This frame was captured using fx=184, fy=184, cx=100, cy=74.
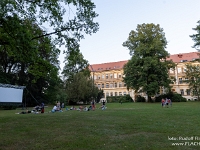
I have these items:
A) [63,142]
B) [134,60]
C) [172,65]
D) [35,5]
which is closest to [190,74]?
[172,65]

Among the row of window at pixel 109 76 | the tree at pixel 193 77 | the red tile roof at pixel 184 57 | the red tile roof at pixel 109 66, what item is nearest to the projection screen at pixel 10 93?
the tree at pixel 193 77

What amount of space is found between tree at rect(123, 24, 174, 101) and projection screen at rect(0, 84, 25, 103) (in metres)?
28.8

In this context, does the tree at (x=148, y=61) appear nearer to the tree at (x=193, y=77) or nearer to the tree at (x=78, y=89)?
the tree at (x=193, y=77)

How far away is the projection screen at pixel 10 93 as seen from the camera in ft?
68.0

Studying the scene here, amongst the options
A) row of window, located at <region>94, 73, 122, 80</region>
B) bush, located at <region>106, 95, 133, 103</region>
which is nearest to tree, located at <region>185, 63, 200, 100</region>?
bush, located at <region>106, 95, 133, 103</region>

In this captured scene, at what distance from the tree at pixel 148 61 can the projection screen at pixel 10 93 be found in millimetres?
28835

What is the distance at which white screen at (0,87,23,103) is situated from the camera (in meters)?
20.7

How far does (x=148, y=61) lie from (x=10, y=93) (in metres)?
31.5

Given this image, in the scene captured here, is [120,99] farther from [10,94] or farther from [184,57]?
[10,94]

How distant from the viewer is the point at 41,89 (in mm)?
43219

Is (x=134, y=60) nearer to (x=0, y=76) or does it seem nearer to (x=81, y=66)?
(x=81, y=66)

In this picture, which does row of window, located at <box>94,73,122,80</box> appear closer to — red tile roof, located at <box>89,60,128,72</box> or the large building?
the large building

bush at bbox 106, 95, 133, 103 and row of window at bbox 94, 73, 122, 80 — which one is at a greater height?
row of window at bbox 94, 73, 122, 80

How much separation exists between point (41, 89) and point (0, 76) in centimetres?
1098
